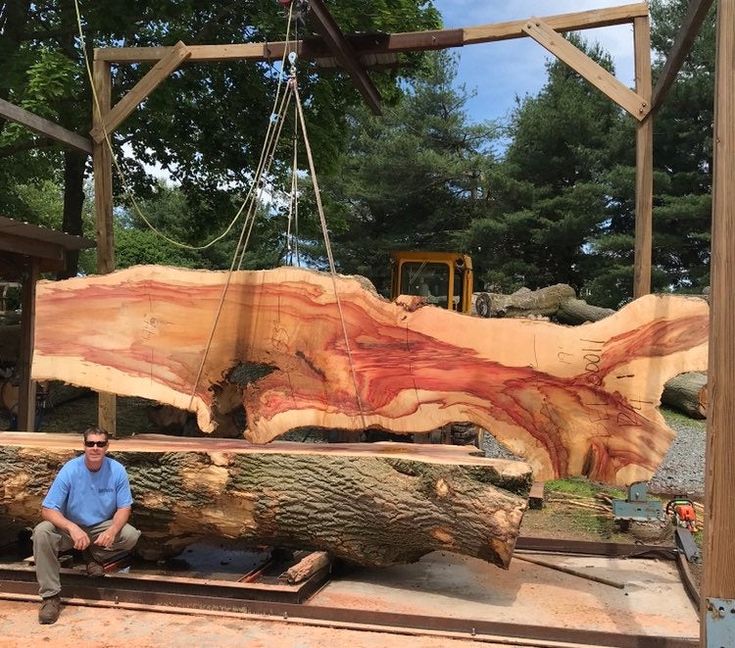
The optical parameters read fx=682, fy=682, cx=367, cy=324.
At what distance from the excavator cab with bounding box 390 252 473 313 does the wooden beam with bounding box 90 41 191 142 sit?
3.73m

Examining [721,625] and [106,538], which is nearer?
[721,625]

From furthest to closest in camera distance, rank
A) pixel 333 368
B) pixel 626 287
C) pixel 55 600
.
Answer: pixel 626 287 < pixel 333 368 < pixel 55 600

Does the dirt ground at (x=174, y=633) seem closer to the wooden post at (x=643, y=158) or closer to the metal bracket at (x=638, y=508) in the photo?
the metal bracket at (x=638, y=508)

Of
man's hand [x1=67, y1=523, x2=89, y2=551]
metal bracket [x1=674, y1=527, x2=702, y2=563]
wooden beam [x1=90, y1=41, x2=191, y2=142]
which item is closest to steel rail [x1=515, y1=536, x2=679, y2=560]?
metal bracket [x1=674, y1=527, x2=702, y2=563]

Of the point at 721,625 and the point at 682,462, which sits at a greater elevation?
the point at 721,625

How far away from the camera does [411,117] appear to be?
21.1 metres

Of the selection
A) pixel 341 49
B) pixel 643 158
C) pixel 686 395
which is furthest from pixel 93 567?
pixel 686 395

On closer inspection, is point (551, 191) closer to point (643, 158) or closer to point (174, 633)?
point (643, 158)

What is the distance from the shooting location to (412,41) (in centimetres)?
533

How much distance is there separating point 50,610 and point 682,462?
7.17 meters

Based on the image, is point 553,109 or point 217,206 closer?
point 217,206

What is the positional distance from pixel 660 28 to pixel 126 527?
1790 cm

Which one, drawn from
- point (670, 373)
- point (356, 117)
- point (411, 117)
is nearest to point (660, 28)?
point (411, 117)

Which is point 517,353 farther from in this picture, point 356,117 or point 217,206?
point 356,117
